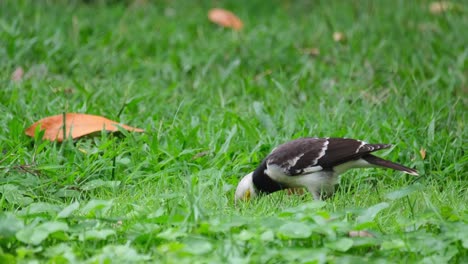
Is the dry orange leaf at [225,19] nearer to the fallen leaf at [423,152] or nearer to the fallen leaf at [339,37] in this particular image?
the fallen leaf at [339,37]

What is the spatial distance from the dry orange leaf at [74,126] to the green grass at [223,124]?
0.11 m

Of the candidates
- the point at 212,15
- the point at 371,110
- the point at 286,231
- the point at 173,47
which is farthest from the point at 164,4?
the point at 286,231

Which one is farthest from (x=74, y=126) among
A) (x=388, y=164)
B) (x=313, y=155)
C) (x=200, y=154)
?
(x=388, y=164)

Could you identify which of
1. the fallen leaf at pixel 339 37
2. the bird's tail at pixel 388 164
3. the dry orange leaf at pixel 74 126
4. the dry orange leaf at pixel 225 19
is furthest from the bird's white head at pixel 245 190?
the dry orange leaf at pixel 225 19

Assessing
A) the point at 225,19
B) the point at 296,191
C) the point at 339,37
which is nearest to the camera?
the point at 296,191

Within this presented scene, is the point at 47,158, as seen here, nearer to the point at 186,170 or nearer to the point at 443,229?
the point at 186,170

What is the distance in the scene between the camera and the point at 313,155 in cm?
552

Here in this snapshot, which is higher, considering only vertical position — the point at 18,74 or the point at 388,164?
the point at 18,74

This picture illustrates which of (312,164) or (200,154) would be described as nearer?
(312,164)

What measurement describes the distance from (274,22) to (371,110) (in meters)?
2.88

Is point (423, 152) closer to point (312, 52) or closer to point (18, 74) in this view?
point (312, 52)

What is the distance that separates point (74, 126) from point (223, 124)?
115 cm

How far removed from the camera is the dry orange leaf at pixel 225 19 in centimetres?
905

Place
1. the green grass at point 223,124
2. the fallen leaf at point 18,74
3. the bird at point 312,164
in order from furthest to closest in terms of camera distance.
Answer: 1. the fallen leaf at point 18,74
2. the bird at point 312,164
3. the green grass at point 223,124
